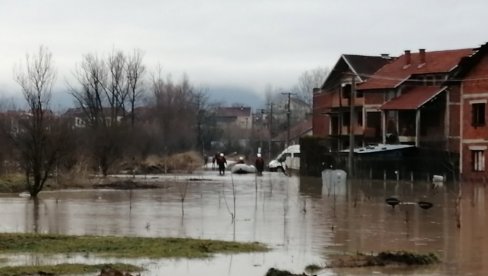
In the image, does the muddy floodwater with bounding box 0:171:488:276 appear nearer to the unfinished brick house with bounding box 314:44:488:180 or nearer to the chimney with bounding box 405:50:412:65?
the unfinished brick house with bounding box 314:44:488:180

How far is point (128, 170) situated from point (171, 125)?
119 ft

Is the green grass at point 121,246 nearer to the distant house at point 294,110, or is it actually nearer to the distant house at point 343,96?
the distant house at point 343,96

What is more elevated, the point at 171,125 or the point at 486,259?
the point at 171,125

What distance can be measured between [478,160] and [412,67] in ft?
47.8

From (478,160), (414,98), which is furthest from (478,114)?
(414,98)

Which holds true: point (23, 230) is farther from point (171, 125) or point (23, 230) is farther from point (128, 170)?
point (171, 125)

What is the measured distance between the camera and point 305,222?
25734 mm

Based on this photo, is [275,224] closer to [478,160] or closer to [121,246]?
[121,246]

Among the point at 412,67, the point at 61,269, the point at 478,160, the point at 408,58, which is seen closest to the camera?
the point at 61,269

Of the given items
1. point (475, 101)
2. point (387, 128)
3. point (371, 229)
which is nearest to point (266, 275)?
point (371, 229)

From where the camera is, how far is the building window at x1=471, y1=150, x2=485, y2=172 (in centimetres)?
5778

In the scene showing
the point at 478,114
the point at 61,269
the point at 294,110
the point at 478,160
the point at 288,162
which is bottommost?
the point at 61,269

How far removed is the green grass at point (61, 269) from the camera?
1430 centimetres

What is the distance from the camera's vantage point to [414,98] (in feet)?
213
